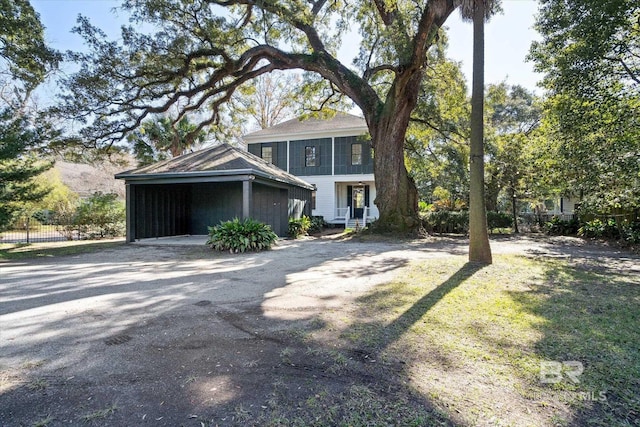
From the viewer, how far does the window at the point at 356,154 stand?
2019 centimetres

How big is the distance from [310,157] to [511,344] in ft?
62.2

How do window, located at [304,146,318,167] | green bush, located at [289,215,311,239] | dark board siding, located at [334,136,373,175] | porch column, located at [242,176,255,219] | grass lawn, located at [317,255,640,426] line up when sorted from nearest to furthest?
grass lawn, located at [317,255,640,426], porch column, located at [242,176,255,219], green bush, located at [289,215,311,239], dark board siding, located at [334,136,373,175], window, located at [304,146,318,167]

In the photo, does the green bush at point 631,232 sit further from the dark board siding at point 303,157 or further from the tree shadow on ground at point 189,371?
the dark board siding at point 303,157

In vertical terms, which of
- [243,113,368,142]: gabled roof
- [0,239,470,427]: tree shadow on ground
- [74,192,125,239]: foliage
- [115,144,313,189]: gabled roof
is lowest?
[0,239,470,427]: tree shadow on ground

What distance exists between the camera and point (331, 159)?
67.6ft

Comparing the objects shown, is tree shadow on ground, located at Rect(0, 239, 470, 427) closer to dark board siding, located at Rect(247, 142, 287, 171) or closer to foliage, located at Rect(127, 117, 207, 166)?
foliage, located at Rect(127, 117, 207, 166)

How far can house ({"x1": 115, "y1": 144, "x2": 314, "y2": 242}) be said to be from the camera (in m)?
11.0

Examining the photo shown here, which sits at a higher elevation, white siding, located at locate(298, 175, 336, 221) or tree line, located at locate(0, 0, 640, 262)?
tree line, located at locate(0, 0, 640, 262)

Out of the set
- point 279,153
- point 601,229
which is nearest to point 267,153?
point 279,153

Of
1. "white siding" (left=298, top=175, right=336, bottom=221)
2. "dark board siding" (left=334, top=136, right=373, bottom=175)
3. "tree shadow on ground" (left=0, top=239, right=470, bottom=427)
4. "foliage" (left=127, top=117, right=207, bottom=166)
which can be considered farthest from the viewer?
"white siding" (left=298, top=175, right=336, bottom=221)

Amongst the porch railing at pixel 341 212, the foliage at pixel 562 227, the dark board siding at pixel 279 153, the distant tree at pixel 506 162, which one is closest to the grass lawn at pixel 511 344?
the distant tree at pixel 506 162

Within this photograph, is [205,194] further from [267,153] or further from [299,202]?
[267,153]

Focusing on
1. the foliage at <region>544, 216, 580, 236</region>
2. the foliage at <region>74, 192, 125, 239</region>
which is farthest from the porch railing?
the foliage at <region>74, 192, 125, 239</region>

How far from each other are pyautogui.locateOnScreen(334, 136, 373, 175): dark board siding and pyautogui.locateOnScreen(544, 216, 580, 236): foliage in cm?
944
